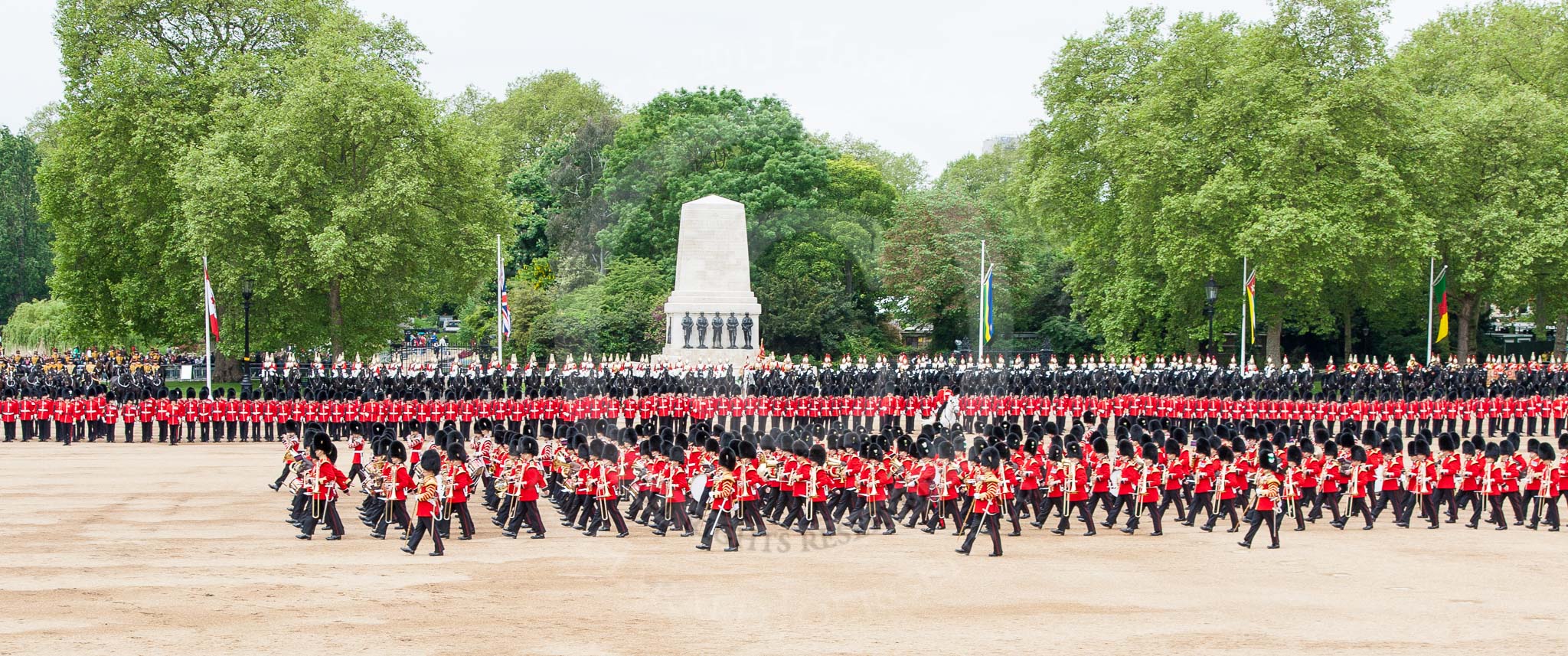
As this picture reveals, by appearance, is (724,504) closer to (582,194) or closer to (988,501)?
(988,501)

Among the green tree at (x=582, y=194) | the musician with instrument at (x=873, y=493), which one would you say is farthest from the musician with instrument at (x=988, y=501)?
the green tree at (x=582, y=194)

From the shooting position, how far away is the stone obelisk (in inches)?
1464

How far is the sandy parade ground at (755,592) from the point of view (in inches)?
444

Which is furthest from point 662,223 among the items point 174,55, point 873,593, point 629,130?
point 873,593

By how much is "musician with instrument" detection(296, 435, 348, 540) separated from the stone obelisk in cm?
2066

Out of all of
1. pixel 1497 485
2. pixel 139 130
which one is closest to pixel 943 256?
pixel 139 130

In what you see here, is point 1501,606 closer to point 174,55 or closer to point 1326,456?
point 1326,456

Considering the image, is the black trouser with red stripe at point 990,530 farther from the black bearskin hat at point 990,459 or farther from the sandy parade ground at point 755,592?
the black bearskin hat at point 990,459

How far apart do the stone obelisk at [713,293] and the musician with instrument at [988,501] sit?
69.1 ft

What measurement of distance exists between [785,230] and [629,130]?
9118 millimetres

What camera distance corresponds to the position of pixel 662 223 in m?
53.0

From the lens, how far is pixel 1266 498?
624 inches

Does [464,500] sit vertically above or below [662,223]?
below

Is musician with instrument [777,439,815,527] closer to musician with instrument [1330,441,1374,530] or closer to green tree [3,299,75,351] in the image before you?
musician with instrument [1330,441,1374,530]
